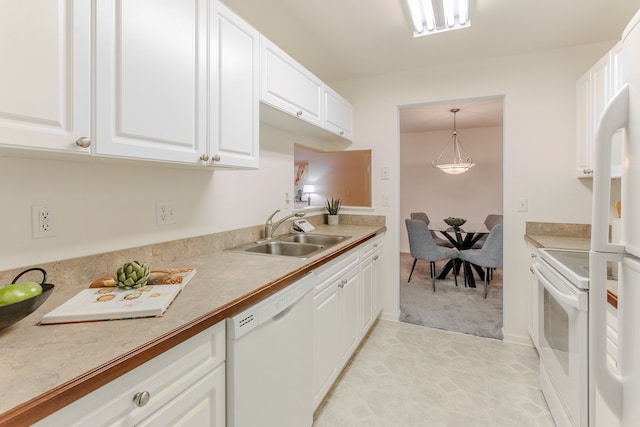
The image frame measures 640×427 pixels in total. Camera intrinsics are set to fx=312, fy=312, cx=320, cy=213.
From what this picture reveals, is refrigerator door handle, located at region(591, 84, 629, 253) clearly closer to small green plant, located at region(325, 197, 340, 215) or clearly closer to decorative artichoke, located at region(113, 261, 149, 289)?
decorative artichoke, located at region(113, 261, 149, 289)

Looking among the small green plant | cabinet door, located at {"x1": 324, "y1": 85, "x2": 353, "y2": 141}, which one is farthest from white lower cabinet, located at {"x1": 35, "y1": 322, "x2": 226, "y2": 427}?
the small green plant

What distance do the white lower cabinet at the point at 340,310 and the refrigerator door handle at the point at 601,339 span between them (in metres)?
1.10

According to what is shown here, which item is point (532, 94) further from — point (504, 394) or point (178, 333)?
point (178, 333)

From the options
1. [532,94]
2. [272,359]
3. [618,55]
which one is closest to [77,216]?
[272,359]

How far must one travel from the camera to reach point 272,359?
3.92ft

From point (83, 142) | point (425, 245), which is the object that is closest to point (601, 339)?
point (83, 142)

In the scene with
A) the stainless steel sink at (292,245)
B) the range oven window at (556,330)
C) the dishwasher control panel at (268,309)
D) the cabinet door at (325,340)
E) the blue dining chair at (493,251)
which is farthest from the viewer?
the blue dining chair at (493,251)

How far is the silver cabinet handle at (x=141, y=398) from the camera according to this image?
0.71 meters

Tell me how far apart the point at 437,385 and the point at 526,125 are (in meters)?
2.12

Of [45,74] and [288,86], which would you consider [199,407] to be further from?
[288,86]

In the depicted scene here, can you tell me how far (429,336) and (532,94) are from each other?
217cm

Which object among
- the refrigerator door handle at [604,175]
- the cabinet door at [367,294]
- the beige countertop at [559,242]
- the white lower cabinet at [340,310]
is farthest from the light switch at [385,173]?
the refrigerator door handle at [604,175]

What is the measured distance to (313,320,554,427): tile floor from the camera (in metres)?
1.72

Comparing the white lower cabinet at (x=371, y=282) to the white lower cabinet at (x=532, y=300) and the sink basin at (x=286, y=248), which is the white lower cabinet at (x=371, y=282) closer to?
the sink basin at (x=286, y=248)
